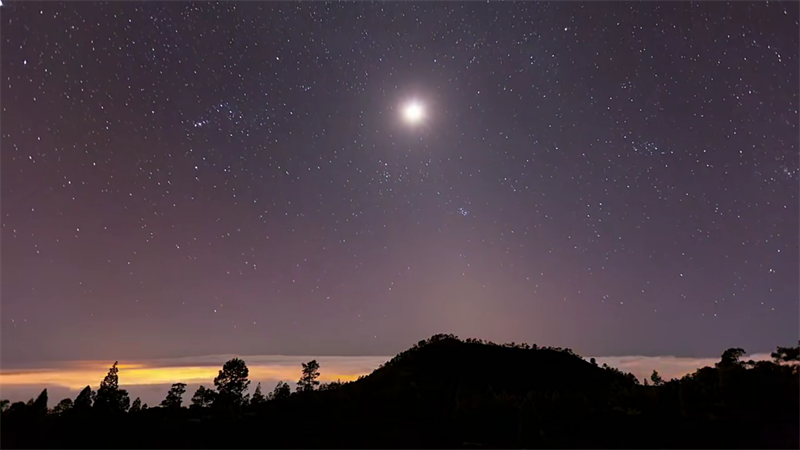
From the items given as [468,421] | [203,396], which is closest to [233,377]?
[203,396]

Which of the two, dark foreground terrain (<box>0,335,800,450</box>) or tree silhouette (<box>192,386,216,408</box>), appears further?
tree silhouette (<box>192,386,216,408</box>)

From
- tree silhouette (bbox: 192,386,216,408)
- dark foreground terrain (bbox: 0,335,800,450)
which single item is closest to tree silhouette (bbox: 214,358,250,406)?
tree silhouette (bbox: 192,386,216,408)

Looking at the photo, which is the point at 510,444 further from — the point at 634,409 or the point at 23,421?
the point at 23,421

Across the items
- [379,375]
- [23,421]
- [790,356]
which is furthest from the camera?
[379,375]

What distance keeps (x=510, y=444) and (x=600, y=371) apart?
4531cm

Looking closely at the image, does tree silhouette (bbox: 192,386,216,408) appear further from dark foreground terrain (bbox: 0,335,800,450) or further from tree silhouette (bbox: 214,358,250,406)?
dark foreground terrain (bbox: 0,335,800,450)

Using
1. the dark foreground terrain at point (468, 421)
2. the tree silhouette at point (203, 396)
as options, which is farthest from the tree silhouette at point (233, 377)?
the dark foreground terrain at point (468, 421)

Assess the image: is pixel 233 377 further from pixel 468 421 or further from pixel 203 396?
pixel 468 421

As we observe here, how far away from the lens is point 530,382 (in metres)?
54.4

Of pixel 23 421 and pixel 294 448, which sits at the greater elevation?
pixel 23 421

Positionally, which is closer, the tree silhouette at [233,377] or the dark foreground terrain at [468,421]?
the dark foreground terrain at [468,421]

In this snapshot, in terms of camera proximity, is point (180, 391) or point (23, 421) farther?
point (180, 391)

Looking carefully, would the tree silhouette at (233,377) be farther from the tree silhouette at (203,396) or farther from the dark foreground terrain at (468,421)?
the dark foreground terrain at (468,421)

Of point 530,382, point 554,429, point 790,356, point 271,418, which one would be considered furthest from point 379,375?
point 790,356
